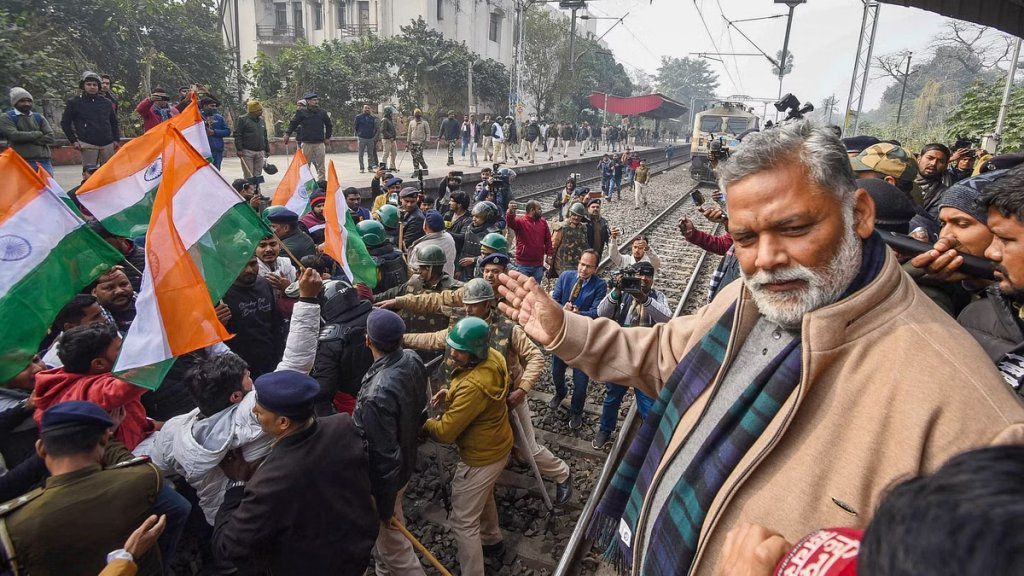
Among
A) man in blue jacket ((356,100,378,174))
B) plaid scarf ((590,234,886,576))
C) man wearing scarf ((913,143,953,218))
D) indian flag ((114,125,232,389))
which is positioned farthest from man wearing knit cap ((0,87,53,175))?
man wearing scarf ((913,143,953,218))

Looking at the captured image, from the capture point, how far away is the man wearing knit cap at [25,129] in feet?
24.0

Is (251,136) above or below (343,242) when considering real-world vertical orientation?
above

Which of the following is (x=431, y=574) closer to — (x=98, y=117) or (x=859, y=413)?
(x=859, y=413)

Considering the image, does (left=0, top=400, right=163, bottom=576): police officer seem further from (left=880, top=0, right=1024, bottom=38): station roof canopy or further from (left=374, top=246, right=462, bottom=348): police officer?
(left=880, top=0, right=1024, bottom=38): station roof canopy

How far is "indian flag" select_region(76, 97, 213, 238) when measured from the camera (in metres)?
3.90

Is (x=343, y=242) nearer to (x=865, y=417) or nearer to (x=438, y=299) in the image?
(x=438, y=299)

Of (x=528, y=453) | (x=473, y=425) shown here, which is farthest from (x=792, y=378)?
(x=528, y=453)

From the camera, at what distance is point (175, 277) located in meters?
3.20

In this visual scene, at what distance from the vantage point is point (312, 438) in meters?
2.53

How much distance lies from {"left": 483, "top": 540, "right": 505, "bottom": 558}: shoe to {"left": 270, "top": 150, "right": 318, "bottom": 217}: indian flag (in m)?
4.47

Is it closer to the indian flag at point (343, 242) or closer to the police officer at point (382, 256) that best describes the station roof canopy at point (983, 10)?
the police officer at point (382, 256)

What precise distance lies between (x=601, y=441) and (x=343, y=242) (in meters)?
2.96

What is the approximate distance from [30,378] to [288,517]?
2012mm

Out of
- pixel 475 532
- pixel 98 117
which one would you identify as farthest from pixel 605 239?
pixel 98 117
